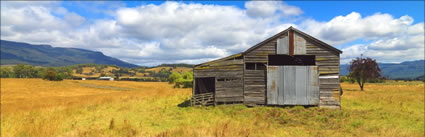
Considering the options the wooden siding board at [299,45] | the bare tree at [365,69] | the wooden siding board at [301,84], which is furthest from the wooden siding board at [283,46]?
the bare tree at [365,69]

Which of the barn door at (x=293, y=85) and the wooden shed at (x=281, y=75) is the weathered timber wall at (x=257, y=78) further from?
the barn door at (x=293, y=85)

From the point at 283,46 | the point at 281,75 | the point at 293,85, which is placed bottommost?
the point at 293,85

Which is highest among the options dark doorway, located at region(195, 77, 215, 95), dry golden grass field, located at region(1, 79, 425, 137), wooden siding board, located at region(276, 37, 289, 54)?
wooden siding board, located at region(276, 37, 289, 54)

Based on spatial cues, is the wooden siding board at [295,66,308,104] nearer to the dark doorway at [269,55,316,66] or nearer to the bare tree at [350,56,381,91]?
the dark doorway at [269,55,316,66]

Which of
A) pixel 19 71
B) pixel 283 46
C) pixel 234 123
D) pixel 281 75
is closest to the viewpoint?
pixel 234 123

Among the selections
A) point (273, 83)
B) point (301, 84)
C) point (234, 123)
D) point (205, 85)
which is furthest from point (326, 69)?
point (205, 85)

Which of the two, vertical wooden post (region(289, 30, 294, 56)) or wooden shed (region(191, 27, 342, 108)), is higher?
vertical wooden post (region(289, 30, 294, 56))

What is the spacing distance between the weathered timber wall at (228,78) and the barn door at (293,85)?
2.41 meters

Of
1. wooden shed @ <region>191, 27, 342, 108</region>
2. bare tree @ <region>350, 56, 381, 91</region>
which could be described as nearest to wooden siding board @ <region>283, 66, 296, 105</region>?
wooden shed @ <region>191, 27, 342, 108</region>

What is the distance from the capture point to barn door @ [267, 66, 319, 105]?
65.3 feet

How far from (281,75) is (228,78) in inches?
174

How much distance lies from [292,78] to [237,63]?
467cm

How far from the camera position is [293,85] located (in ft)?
66.0

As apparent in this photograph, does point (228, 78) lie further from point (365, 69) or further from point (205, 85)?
point (365, 69)
